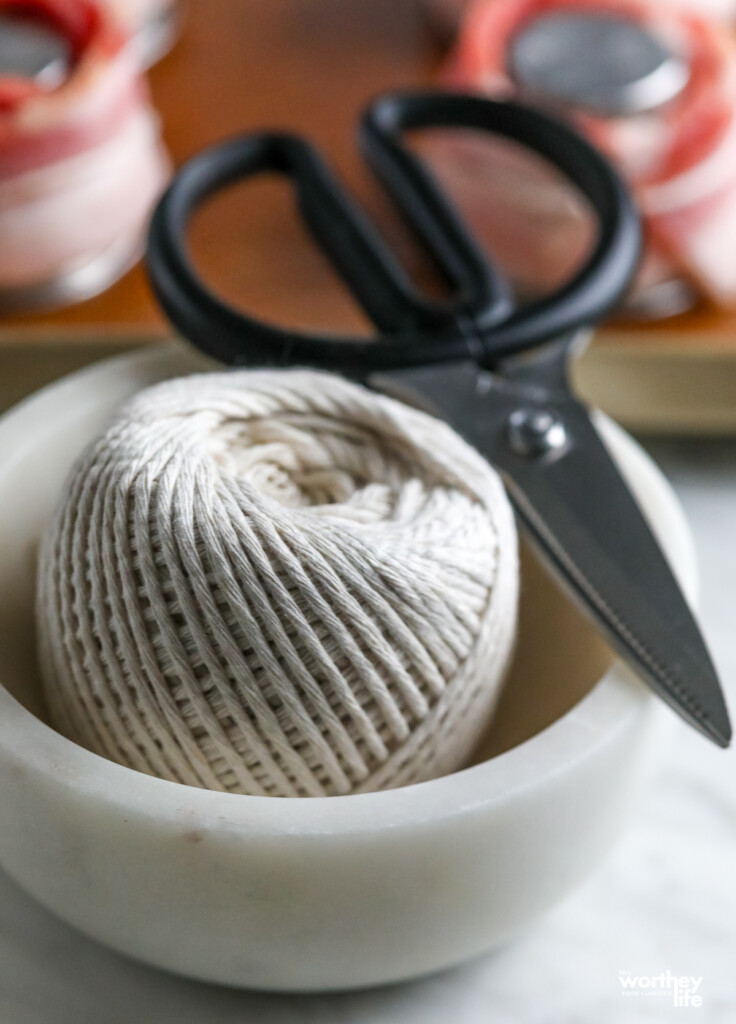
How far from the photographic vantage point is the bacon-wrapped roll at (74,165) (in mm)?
507

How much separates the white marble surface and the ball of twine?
0.08 meters

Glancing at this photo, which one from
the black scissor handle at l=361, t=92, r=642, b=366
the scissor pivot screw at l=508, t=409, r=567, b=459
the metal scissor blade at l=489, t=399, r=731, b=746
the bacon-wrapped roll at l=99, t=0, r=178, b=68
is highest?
the bacon-wrapped roll at l=99, t=0, r=178, b=68

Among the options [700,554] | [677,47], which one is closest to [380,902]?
[700,554]

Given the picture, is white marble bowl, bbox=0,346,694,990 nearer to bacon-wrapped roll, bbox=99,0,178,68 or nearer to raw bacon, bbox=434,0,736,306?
raw bacon, bbox=434,0,736,306

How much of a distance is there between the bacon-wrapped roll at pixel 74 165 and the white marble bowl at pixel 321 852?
0.26 meters

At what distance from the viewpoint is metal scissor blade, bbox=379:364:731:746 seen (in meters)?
0.34

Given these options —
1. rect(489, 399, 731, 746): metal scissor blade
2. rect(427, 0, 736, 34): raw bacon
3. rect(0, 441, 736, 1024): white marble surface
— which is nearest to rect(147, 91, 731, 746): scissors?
rect(489, 399, 731, 746): metal scissor blade

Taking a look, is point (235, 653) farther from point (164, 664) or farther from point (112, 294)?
point (112, 294)

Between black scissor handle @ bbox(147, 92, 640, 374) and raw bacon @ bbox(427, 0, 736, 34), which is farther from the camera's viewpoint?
raw bacon @ bbox(427, 0, 736, 34)

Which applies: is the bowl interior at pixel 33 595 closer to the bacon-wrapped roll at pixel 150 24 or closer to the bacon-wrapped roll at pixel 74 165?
the bacon-wrapped roll at pixel 74 165

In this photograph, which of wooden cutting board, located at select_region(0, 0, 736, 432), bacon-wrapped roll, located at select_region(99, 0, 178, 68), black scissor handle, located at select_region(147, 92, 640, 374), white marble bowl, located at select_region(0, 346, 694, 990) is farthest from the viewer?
bacon-wrapped roll, located at select_region(99, 0, 178, 68)

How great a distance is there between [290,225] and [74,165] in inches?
4.9

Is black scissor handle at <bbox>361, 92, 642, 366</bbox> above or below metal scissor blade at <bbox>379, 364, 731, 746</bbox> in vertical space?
above

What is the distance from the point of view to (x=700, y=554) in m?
0.54
